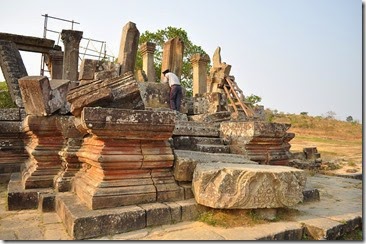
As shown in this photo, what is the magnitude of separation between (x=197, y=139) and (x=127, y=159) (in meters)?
1.82

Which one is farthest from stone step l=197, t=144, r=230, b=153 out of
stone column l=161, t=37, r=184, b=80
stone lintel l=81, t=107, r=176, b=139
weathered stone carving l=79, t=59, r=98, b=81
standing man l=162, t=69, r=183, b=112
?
stone column l=161, t=37, r=184, b=80

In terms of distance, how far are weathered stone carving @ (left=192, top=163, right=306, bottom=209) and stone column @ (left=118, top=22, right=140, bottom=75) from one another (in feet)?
18.5

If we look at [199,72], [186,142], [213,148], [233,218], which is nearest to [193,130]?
[186,142]

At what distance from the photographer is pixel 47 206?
3.26 meters

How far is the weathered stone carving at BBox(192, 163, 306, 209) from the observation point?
286 cm

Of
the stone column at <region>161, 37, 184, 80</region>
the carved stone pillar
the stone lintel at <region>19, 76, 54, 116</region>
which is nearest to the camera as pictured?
the carved stone pillar

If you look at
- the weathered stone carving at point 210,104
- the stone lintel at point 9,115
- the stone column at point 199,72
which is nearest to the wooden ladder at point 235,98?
the stone column at point 199,72

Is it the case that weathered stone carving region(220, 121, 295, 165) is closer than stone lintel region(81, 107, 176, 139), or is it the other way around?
stone lintel region(81, 107, 176, 139)

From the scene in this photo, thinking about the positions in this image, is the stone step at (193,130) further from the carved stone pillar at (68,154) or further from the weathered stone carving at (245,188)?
the weathered stone carving at (245,188)

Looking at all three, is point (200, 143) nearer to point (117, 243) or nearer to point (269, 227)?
point (269, 227)

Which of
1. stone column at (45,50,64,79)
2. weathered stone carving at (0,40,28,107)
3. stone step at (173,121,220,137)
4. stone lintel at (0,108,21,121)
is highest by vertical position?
stone column at (45,50,64,79)

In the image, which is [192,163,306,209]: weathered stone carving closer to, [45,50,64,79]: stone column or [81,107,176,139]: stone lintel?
[81,107,176,139]: stone lintel

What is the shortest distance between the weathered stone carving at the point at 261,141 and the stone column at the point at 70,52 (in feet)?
23.6

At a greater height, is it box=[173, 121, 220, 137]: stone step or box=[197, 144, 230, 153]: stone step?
box=[173, 121, 220, 137]: stone step
